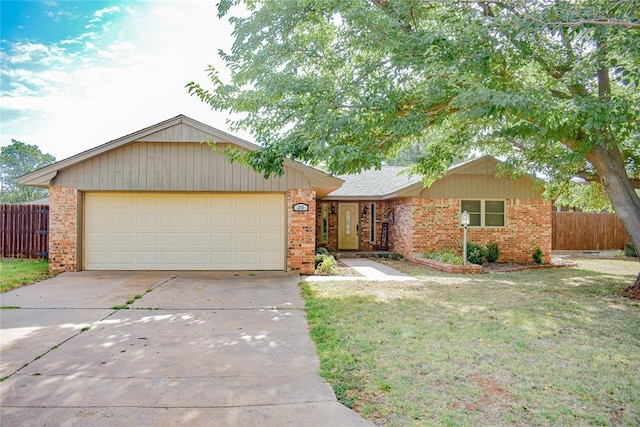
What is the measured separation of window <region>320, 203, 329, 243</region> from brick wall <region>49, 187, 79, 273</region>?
8647mm

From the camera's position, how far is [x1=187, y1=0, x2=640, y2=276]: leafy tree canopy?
250 inches

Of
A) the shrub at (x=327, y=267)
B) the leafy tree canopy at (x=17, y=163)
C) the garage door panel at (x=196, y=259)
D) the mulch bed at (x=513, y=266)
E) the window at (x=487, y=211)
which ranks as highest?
the leafy tree canopy at (x=17, y=163)

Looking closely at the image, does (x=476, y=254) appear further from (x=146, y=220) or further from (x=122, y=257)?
(x=122, y=257)

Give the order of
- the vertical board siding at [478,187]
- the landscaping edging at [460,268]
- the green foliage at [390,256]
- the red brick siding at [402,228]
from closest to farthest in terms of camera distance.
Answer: the landscaping edging at [460,268]
the vertical board siding at [478,187]
the red brick siding at [402,228]
the green foliage at [390,256]

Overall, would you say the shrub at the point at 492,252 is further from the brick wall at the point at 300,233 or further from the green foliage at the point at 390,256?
the brick wall at the point at 300,233

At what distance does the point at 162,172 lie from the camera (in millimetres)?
10078

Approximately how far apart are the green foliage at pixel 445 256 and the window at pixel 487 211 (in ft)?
5.19

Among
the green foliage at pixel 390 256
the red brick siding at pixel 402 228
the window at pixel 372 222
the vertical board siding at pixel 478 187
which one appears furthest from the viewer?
the window at pixel 372 222

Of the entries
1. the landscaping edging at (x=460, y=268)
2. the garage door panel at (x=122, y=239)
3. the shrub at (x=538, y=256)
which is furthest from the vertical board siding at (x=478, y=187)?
the garage door panel at (x=122, y=239)

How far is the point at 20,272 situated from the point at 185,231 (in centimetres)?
420

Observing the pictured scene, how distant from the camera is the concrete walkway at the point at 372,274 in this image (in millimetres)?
9711

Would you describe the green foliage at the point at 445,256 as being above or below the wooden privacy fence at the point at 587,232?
below

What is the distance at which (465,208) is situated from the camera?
13.5 meters

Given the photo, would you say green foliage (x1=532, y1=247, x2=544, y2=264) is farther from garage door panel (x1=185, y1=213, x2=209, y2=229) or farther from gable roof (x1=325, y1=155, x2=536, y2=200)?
garage door panel (x1=185, y1=213, x2=209, y2=229)
